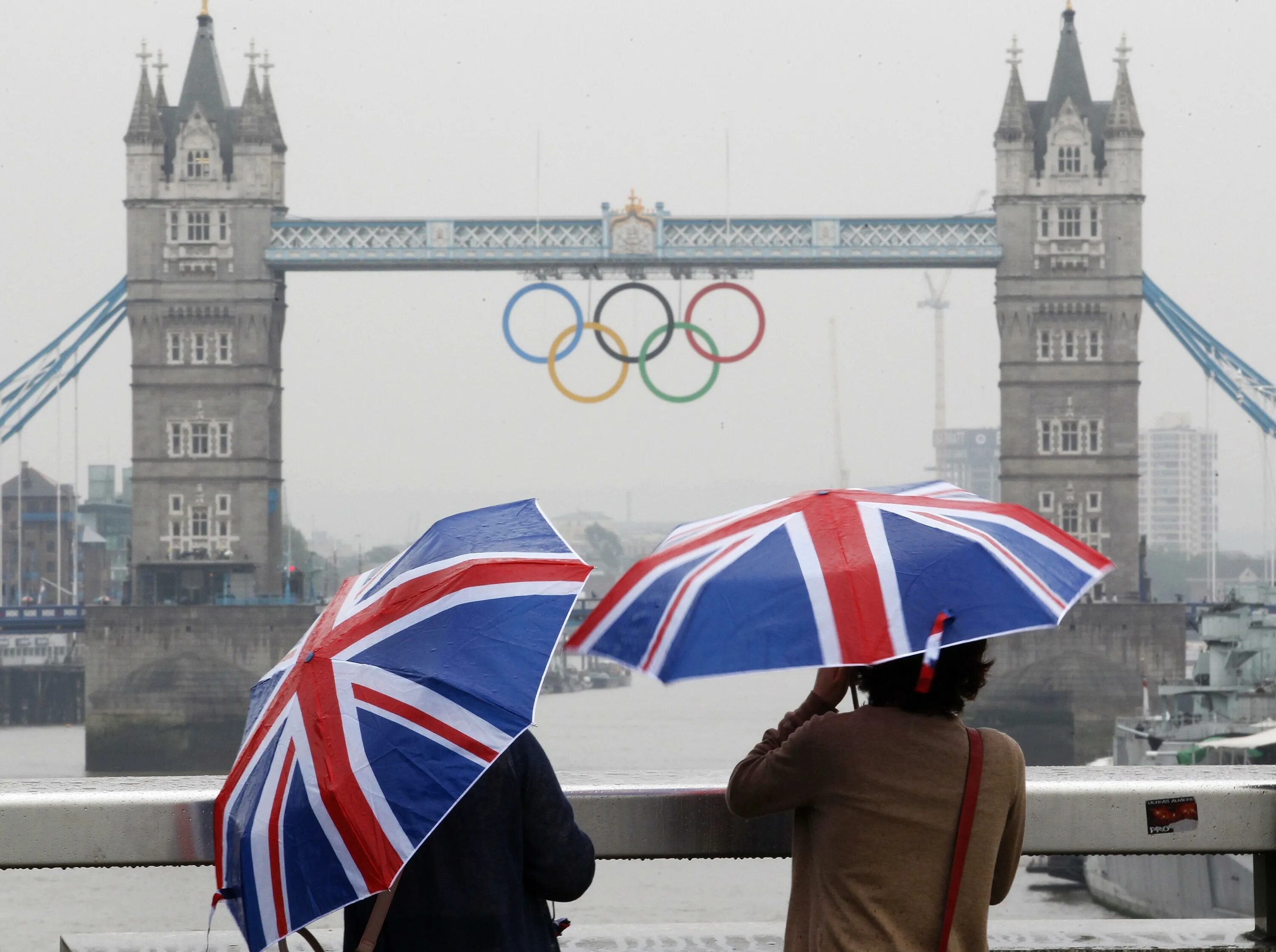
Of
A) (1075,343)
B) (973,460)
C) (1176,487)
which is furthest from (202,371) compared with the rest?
(1176,487)

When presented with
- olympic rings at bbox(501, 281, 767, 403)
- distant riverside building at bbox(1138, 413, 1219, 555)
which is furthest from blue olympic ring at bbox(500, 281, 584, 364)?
distant riverside building at bbox(1138, 413, 1219, 555)

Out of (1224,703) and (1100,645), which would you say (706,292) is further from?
(1224,703)

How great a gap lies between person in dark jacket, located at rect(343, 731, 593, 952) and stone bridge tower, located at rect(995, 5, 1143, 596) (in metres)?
38.4

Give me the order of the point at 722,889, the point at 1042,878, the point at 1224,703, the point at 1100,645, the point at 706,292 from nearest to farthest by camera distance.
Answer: the point at 722,889 → the point at 1042,878 → the point at 1224,703 → the point at 1100,645 → the point at 706,292

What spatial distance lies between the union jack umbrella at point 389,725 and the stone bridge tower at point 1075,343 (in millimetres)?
38459

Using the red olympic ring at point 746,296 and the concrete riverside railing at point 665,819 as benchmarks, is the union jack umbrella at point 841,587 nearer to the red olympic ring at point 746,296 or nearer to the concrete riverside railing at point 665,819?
the concrete riverside railing at point 665,819

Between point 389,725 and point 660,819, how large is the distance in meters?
0.49

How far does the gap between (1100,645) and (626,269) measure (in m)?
12.7

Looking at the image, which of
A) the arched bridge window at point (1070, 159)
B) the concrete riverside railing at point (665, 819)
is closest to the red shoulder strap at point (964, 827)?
the concrete riverside railing at point (665, 819)

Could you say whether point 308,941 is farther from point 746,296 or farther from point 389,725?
point 746,296

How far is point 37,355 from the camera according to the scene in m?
50.4

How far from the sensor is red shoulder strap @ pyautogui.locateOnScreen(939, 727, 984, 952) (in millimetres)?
2049

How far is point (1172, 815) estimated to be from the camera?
241 centimetres

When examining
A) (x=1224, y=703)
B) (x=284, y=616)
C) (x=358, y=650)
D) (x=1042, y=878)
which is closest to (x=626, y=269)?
(x=284, y=616)
